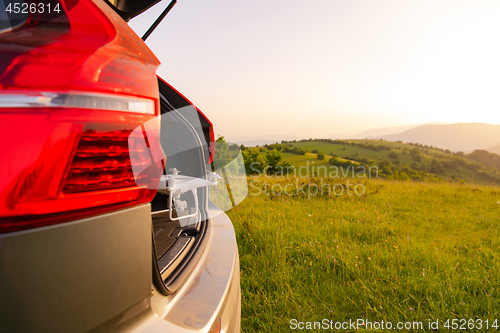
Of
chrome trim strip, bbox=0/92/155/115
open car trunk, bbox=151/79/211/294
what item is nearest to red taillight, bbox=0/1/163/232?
chrome trim strip, bbox=0/92/155/115

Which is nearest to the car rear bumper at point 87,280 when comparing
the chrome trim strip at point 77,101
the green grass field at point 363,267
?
the chrome trim strip at point 77,101

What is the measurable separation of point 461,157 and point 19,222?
82496 mm

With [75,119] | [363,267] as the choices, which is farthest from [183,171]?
[363,267]

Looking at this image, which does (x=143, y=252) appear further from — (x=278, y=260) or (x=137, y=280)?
(x=278, y=260)

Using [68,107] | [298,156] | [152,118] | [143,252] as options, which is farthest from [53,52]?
[298,156]

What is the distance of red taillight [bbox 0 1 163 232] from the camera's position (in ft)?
1.78

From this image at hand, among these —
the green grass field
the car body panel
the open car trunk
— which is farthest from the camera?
the green grass field

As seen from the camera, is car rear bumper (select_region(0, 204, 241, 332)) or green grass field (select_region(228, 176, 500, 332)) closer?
car rear bumper (select_region(0, 204, 241, 332))

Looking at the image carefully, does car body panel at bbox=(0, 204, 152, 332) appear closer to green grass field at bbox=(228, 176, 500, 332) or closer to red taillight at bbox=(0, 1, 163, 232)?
red taillight at bbox=(0, 1, 163, 232)

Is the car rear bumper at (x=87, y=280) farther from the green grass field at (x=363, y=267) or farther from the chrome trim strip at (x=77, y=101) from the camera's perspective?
the green grass field at (x=363, y=267)

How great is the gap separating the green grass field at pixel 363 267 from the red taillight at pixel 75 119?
207 cm

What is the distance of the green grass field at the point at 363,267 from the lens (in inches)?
95.7

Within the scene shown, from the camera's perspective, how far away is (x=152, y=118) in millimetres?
725

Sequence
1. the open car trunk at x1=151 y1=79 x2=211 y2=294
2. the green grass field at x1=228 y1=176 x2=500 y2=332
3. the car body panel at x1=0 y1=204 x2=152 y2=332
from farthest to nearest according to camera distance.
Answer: the green grass field at x1=228 y1=176 x2=500 y2=332 < the open car trunk at x1=151 y1=79 x2=211 y2=294 < the car body panel at x1=0 y1=204 x2=152 y2=332
